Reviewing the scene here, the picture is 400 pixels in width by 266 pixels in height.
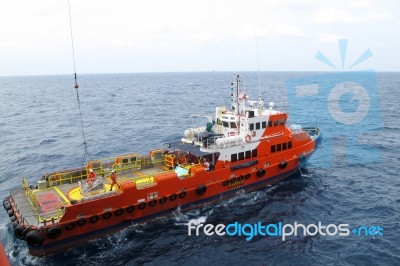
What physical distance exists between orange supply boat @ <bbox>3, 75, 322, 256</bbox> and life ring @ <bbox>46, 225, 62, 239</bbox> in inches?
1.8

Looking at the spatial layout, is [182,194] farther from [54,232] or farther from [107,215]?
[54,232]

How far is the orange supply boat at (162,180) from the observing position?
54.7ft

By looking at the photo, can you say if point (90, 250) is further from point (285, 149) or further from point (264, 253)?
point (285, 149)

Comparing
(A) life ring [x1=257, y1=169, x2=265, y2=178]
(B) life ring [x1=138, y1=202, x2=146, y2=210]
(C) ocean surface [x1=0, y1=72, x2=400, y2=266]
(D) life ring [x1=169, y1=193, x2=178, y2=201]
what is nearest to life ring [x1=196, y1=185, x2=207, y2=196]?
(C) ocean surface [x1=0, y1=72, x2=400, y2=266]

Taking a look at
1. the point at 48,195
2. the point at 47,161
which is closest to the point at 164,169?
the point at 48,195

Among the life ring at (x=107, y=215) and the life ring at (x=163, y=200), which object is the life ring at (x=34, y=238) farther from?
the life ring at (x=163, y=200)

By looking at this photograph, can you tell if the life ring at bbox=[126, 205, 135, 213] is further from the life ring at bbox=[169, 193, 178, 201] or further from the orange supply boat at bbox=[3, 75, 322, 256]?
the life ring at bbox=[169, 193, 178, 201]

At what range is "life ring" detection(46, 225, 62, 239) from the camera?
52.1ft

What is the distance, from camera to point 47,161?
1220 inches

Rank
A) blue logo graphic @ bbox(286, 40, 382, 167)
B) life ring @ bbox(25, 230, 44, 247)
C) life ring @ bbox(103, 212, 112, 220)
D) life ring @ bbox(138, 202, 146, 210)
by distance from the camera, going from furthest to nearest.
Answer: blue logo graphic @ bbox(286, 40, 382, 167), life ring @ bbox(138, 202, 146, 210), life ring @ bbox(103, 212, 112, 220), life ring @ bbox(25, 230, 44, 247)

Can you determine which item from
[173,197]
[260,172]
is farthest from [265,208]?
[173,197]

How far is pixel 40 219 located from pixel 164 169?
323 inches

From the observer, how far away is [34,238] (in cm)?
1533

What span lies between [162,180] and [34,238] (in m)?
6.82
